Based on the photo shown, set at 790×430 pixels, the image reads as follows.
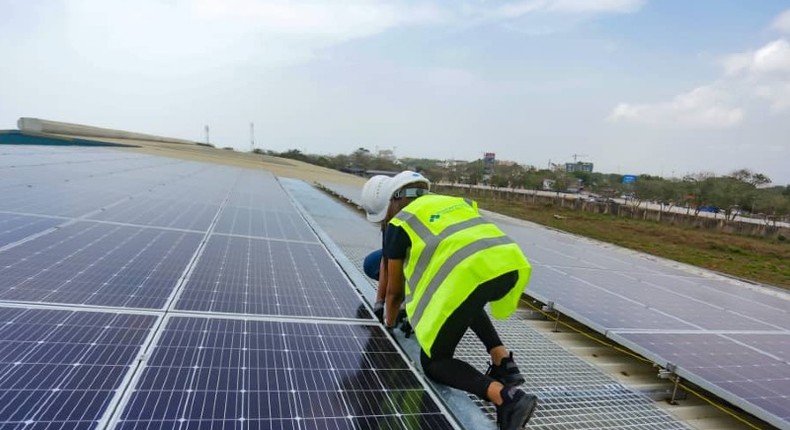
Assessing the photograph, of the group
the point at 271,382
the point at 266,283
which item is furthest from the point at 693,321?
the point at 271,382

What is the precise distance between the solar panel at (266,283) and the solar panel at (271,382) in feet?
1.32

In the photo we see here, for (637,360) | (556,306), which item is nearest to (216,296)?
(556,306)

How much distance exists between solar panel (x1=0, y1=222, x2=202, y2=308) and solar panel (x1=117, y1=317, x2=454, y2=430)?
2.61 ft

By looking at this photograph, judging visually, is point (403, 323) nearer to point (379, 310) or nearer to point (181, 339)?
point (379, 310)

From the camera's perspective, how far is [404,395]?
8.85ft

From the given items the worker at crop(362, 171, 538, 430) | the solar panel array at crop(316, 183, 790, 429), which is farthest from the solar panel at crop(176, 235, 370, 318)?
the solar panel array at crop(316, 183, 790, 429)

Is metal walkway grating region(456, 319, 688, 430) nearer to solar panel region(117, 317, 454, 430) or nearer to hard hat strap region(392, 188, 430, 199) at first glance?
solar panel region(117, 317, 454, 430)

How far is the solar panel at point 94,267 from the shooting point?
3.29 metres

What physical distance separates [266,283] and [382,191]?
161cm

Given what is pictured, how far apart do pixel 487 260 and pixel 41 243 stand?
4749 mm

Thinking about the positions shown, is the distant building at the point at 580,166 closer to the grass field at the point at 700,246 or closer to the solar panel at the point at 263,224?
the grass field at the point at 700,246

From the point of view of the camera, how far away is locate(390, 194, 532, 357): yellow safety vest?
2.66 meters

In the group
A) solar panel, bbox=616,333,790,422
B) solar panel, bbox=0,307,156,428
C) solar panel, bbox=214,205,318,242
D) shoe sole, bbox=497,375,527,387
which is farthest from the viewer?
solar panel, bbox=214,205,318,242

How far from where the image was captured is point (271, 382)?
254 centimetres
